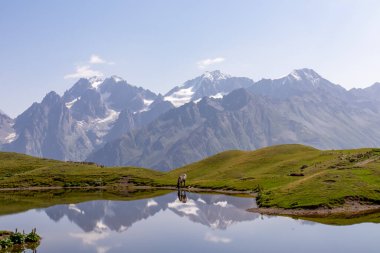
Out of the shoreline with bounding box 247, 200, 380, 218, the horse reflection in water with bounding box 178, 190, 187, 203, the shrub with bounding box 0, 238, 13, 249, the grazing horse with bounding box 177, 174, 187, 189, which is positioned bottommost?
the shrub with bounding box 0, 238, 13, 249

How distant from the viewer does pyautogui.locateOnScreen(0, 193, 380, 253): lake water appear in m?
63.6

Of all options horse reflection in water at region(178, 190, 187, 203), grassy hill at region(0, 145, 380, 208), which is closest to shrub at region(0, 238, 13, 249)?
grassy hill at region(0, 145, 380, 208)

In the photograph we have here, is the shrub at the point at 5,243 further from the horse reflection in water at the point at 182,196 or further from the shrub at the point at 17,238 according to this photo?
the horse reflection in water at the point at 182,196

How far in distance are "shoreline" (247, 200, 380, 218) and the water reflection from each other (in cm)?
627

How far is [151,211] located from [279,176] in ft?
169

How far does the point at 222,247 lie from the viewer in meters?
63.5

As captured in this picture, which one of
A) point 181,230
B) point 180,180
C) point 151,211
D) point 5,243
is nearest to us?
point 5,243

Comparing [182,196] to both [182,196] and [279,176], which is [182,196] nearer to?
[182,196]

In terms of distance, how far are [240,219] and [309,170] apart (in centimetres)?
5441

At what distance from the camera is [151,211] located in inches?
4003

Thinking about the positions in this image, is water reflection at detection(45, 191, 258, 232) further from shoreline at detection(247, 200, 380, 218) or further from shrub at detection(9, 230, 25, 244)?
shrub at detection(9, 230, 25, 244)

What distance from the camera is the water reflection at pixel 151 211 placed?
3401 inches

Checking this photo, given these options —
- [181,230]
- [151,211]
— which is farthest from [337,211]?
[151,211]

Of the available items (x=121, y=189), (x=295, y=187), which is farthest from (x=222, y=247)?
(x=121, y=189)
